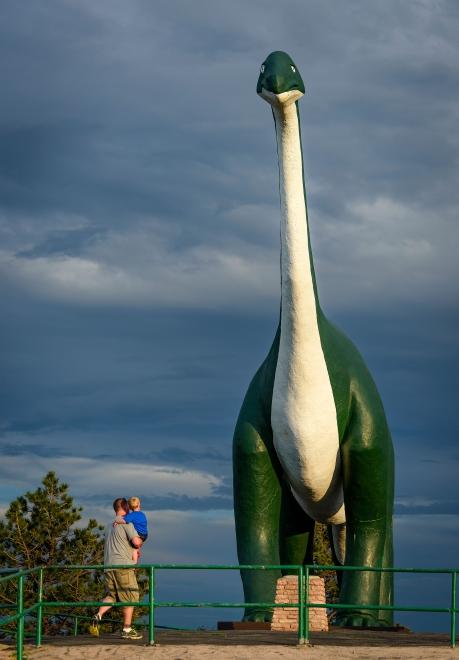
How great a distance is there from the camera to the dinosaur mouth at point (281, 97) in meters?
13.1

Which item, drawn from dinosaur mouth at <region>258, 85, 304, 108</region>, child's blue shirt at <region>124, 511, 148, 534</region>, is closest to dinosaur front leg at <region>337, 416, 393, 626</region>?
child's blue shirt at <region>124, 511, 148, 534</region>

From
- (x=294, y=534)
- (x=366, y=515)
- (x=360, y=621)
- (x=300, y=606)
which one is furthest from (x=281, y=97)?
(x=360, y=621)

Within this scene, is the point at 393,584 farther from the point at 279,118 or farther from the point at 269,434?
the point at 279,118

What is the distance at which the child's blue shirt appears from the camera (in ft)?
41.4

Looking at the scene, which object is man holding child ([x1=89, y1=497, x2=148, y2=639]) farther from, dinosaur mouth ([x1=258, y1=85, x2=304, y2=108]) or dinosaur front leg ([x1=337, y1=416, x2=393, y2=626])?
dinosaur mouth ([x1=258, y1=85, x2=304, y2=108])

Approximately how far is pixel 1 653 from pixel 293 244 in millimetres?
5034

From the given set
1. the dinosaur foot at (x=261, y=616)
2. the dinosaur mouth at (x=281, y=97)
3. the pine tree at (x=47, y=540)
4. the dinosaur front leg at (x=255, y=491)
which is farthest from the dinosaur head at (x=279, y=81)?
the pine tree at (x=47, y=540)

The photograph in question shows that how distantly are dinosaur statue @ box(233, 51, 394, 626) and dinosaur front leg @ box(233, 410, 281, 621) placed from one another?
0.4 inches

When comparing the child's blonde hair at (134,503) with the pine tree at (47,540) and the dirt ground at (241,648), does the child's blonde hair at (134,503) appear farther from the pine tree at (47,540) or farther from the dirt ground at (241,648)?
the pine tree at (47,540)

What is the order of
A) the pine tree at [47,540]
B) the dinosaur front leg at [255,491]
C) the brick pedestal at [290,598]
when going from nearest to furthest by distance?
the brick pedestal at [290,598], the dinosaur front leg at [255,491], the pine tree at [47,540]

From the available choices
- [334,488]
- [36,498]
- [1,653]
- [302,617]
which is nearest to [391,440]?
[334,488]

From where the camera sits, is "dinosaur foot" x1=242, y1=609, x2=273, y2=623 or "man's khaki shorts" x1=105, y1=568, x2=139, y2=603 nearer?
"man's khaki shorts" x1=105, y1=568, x2=139, y2=603

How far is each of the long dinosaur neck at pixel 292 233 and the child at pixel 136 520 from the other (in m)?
2.45

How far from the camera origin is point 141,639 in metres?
12.5
